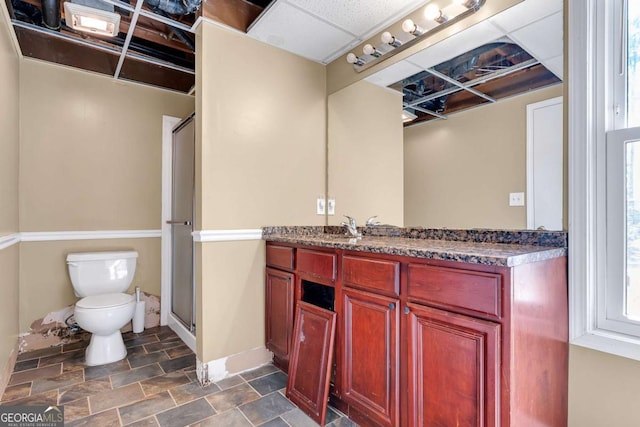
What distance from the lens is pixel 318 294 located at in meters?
1.91

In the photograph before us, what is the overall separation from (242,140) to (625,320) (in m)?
2.10

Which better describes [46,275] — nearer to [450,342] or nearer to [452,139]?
[450,342]

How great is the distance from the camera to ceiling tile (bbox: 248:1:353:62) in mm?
1960

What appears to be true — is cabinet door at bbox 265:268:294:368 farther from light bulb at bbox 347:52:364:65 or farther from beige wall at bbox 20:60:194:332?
light bulb at bbox 347:52:364:65

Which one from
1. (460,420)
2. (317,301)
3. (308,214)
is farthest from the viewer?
(308,214)

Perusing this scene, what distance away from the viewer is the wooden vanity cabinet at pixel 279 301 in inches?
79.7

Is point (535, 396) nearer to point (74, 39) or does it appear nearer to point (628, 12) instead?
point (628, 12)

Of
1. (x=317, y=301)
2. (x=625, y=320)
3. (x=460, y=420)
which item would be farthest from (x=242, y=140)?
(x=625, y=320)

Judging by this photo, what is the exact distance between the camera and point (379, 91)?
2254 mm

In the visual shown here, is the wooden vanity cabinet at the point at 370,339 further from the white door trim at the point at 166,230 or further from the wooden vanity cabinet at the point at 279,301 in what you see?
the white door trim at the point at 166,230

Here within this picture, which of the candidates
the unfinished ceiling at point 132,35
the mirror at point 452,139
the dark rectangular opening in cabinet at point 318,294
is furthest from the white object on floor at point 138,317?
the unfinished ceiling at point 132,35

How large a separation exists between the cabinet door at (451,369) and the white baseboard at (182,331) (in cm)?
177

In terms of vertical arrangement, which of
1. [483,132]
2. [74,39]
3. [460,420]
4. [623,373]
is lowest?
[460,420]

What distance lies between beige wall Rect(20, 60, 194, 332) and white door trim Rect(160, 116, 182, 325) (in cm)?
5
